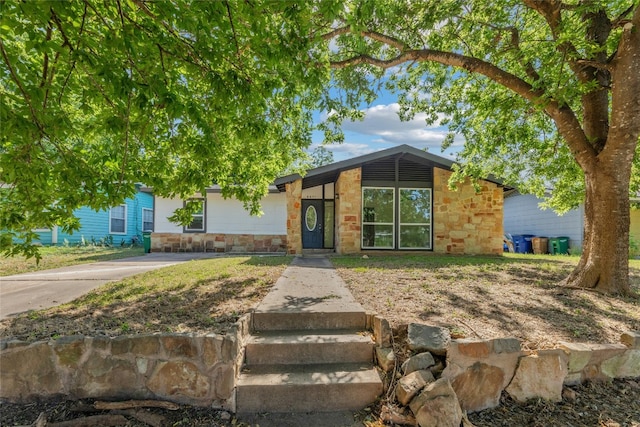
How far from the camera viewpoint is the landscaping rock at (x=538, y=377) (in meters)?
2.80

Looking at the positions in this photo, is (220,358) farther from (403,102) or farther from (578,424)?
(403,102)

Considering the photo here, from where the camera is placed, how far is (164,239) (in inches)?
579

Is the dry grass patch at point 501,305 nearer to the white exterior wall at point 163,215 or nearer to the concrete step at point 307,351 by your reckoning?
the concrete step at point 307,351

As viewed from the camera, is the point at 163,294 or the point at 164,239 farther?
the point at 164,239

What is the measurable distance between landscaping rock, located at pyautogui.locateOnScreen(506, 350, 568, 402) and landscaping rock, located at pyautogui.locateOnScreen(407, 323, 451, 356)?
0.66 m

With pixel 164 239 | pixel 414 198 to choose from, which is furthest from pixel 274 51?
pixel 164 239

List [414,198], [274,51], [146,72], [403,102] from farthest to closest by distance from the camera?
[414,198]
[403,102]
[274,51]
[146,72]

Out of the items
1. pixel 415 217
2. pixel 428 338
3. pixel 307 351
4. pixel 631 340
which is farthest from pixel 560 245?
pixel 307 351

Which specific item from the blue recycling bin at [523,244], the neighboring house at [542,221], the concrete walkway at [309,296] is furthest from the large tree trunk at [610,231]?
the blue recycling bin at [523,244]

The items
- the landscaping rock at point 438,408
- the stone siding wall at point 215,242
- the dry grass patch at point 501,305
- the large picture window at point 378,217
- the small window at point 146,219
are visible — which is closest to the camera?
the landscaping rock at point 438,408

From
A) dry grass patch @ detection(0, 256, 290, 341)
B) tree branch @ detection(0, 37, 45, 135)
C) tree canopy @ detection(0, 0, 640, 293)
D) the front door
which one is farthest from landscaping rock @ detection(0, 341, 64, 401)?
the front door

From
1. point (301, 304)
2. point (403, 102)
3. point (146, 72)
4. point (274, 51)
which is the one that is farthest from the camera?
point (403, 102)

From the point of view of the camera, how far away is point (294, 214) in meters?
11.4

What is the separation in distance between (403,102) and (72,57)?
821 cm
